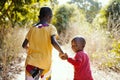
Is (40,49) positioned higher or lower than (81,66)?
higher

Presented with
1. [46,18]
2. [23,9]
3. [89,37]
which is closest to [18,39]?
[23,9]

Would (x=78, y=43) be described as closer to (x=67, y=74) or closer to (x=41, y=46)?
(x=41, y=46)

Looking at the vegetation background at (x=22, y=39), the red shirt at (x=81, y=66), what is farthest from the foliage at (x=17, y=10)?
A: the red shirt at (x=81, y=66)

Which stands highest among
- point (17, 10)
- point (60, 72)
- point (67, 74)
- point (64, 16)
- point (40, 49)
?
point (40, 49)

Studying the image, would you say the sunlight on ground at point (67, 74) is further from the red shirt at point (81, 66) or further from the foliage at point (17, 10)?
the red shirt at point (81, 66)

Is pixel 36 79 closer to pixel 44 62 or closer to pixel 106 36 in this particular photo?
pixel 44 62

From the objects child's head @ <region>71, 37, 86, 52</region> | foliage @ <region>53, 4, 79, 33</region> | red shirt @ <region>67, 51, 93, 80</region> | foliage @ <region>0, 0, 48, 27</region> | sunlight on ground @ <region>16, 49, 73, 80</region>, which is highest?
child's head @ <region>71, 37, 86, 52</region>

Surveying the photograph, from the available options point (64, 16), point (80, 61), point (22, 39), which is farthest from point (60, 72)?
point (64, 16)

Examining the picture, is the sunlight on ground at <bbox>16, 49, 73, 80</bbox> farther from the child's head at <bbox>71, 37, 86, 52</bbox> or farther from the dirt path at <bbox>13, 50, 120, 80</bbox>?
the child's head at <bbox>71, 37, 86, 52</bbox>

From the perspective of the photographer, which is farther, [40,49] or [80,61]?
[40,49]

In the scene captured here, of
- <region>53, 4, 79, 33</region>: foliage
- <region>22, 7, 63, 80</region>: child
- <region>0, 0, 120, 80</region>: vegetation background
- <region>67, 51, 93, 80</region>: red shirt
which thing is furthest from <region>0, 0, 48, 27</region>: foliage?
<region>53, 4, 79, 33</region>: foliage

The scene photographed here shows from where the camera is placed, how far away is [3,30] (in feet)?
28.4

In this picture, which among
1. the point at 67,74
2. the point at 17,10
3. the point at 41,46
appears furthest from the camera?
the point at 17,10

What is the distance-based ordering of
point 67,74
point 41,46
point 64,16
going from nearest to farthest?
point 41,46, point 67,74, point 64,16
